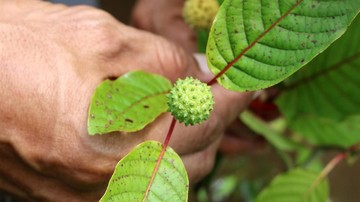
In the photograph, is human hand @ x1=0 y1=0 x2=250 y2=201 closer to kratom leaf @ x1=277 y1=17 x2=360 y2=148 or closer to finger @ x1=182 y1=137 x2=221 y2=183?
finger @ x1=182 y1=137 x2=221 y2=183

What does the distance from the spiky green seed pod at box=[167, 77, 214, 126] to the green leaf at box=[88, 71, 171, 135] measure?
0.14ft

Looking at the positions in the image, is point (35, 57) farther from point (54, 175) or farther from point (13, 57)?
point (54, 175)

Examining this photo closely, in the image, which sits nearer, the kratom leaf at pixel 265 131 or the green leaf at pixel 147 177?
the green leaf at pixel 147 177

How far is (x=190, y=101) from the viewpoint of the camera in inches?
25.8

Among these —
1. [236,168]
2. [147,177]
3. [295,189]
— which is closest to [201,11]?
[295,189]

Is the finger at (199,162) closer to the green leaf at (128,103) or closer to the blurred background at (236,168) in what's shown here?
the green leaf at (128,103)

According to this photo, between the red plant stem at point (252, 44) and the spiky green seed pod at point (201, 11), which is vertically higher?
the spiky green seed pod at point (201, 11)

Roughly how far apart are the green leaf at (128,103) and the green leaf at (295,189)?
0.40 m

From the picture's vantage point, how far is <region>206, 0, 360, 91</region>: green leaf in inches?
24.1

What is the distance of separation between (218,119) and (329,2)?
1.06ft

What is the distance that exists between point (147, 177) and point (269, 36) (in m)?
0.21

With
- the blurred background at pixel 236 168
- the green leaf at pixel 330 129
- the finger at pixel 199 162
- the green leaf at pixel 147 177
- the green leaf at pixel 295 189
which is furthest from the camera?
the blurred background at pixel 236 168

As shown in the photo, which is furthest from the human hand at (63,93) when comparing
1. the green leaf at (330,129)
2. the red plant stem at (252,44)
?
the green leaf at (330,129)

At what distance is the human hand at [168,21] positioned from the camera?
50.3 inches
